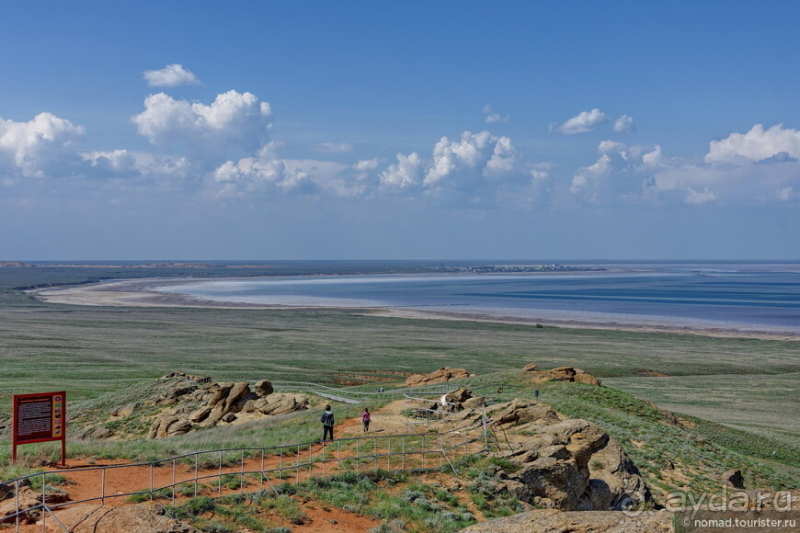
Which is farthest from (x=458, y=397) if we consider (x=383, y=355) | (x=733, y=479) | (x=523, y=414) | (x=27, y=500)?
(x=383, y=355)

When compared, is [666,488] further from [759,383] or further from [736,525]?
[759,383]

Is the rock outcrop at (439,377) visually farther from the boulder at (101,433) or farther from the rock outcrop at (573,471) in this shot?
the rock outcrop at (573,471)

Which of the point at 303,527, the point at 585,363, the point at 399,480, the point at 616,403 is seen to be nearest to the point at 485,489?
the point at 399,480

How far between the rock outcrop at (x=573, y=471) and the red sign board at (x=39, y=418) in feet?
40.8

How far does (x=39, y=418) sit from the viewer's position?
18.5m

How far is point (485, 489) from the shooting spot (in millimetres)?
18109

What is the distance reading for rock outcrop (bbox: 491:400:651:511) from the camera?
18.4 meters

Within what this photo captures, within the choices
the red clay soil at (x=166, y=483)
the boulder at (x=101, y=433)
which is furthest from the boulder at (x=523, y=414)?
the boulder at (x=101, y=433)

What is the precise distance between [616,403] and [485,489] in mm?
17003

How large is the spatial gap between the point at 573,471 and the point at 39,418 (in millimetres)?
14703

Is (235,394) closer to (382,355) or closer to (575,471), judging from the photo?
(575,471)

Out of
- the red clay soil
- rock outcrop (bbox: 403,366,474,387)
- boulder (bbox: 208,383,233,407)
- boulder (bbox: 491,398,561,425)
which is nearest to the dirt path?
the red clay soil

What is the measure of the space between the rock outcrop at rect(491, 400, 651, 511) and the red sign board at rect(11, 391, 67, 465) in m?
12.4

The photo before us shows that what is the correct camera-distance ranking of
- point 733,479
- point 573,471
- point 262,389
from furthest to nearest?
point 262,389 → point 733,479 → point 573,471
